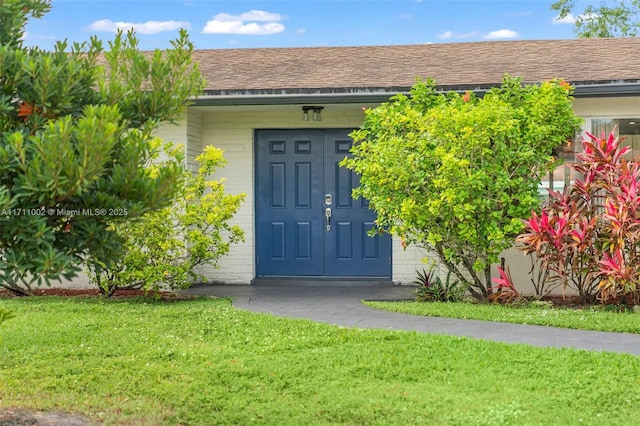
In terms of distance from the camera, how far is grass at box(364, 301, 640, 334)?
8602 millimetres

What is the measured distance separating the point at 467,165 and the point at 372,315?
2248 mm

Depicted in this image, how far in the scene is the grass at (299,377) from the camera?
5.44m

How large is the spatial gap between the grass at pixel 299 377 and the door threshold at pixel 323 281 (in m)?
3.88

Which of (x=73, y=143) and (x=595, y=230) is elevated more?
(x=73, y=143)

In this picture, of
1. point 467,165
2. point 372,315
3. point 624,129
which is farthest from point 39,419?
point 624,129

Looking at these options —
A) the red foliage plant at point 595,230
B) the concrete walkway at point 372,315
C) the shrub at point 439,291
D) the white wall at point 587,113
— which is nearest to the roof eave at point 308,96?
the white wall at point 587,113

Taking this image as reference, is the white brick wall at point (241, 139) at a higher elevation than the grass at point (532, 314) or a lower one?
higher

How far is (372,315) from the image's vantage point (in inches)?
372

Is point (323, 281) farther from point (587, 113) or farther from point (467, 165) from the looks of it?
point (587, 113)

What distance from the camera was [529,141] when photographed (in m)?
10.2

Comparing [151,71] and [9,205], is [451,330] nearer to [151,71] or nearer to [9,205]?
[151,71]

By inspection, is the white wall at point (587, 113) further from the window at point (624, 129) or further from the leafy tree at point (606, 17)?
the leafy tree at point (606, 17)

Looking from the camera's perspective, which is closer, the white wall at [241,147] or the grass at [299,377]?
the grass at [299,377]

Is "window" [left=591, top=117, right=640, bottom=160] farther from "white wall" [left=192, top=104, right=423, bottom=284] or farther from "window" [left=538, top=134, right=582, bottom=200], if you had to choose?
"white wall" [left=192, top=104, right=423, bottom=284]
